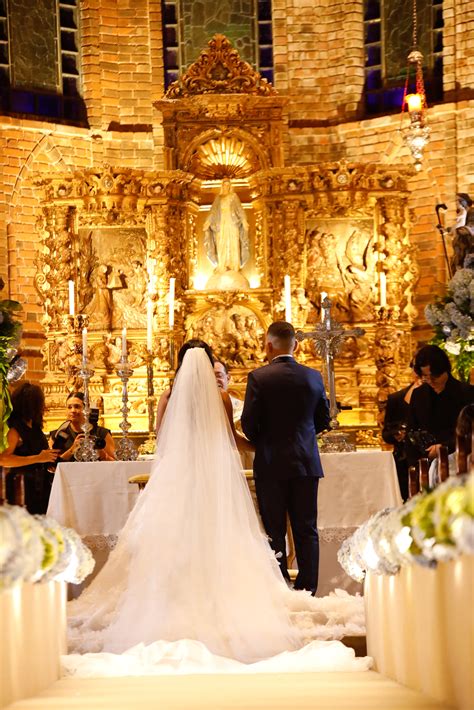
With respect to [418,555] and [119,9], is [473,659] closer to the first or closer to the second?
[418,555]

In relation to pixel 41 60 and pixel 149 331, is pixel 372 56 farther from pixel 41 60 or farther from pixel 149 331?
pixel 149 331

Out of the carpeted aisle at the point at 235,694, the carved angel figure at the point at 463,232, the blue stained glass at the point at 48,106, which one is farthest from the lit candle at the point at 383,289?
the carpeted aisle at the point at 235,694

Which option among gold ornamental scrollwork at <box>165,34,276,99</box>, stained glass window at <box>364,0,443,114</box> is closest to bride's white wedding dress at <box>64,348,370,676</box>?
gold ornamental scrollwork at <box>165,34,276,99</box>

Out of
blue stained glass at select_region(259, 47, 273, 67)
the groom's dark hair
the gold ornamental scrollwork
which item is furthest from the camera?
blue stained glass at select_region(259, 47, 273, 67)

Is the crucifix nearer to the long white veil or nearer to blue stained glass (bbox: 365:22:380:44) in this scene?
the long white veil

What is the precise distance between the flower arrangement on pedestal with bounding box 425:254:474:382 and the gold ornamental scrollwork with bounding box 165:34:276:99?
16.7ft

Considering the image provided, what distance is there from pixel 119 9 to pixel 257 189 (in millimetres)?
3605

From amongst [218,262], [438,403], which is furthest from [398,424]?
[218,262]

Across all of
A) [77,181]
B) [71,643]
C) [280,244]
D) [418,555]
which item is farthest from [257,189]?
[418,555]

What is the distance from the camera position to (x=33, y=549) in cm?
444

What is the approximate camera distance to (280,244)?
1438 centimetres

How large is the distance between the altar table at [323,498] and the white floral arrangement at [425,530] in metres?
3.27

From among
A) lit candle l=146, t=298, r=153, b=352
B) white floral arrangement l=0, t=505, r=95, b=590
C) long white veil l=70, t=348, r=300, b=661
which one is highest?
lit candle l=146, t=298, r=153, b=352

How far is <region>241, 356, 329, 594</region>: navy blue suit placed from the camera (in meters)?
7.76
